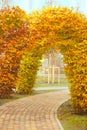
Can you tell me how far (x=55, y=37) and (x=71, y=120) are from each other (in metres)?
2.50

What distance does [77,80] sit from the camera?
10.4m

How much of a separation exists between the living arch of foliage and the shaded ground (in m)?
0.30

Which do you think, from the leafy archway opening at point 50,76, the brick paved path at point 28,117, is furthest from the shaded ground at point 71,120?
the leafy archway opening at point 50,76

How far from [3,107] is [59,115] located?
83.6 inches

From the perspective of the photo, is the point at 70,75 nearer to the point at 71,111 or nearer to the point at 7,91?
the point at 71,111

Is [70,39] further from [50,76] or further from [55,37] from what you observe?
[50,76]

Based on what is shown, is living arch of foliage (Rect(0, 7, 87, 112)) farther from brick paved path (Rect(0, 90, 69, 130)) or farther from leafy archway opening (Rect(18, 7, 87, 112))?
brick paved path (Rect(0, 90, 69, 130))

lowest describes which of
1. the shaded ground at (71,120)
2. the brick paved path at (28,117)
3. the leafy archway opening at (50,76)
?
the shaded ground at (71,120)

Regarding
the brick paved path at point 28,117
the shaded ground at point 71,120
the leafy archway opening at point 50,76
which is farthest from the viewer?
the leafy archway opening at point 50,76

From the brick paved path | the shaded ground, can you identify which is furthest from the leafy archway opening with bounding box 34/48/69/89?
the shaded ground

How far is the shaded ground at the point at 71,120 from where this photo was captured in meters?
9.10

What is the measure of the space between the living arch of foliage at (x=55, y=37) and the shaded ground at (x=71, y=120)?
0.97ft

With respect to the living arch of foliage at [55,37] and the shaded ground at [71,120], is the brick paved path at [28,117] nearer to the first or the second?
the shaded ground at [71,120]

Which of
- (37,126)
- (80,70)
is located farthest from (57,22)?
(37,126)
